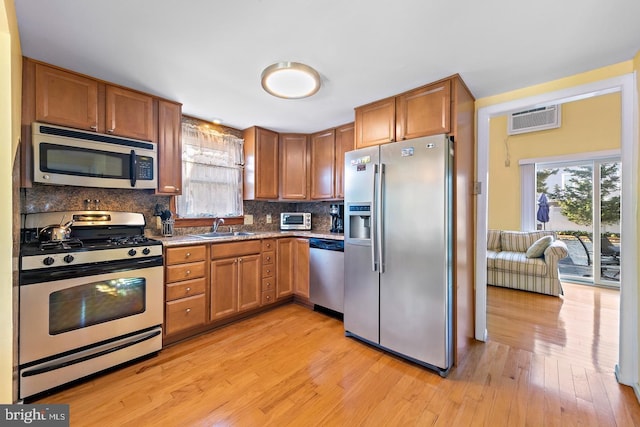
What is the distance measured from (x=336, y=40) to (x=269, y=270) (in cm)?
242

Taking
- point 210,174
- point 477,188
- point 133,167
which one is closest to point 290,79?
point 133,167

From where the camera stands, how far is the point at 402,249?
7.11ft

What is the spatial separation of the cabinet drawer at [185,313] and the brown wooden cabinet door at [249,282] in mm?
420

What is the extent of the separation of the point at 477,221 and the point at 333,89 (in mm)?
1812

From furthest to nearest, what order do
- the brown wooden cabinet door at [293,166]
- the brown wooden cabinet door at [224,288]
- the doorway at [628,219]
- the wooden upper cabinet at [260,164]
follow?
1. the brown wooden cabinet door at [293,166]
2. the wooden upper cabinet at [260,164]
3. the brown wooden cabinet door at [224,288]
4. the doorway at [628,219]

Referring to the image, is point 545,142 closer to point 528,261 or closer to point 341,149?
point 528,261

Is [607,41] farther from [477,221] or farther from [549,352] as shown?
[549,352]

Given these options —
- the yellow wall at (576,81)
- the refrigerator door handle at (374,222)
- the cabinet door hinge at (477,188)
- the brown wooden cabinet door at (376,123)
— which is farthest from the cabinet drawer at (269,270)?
the yellow wall at (576,81)

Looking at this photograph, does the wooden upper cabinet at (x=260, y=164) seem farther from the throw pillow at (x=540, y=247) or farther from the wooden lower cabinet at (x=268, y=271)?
the throw pillow at (x=540, y=247)

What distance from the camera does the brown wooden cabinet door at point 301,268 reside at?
325 centimetres

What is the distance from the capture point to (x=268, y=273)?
3.14 m

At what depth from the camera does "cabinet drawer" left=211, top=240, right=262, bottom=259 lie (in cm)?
266

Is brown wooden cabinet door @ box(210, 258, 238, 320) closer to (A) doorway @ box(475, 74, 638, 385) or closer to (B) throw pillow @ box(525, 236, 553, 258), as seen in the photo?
(A) doorway @ box(475, 74, 638, 385)

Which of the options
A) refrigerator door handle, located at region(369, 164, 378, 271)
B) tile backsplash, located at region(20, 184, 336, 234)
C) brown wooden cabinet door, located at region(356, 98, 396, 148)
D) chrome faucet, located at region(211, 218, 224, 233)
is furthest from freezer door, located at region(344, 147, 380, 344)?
chrome faucet, located at region(211, 218, 224, 233)
